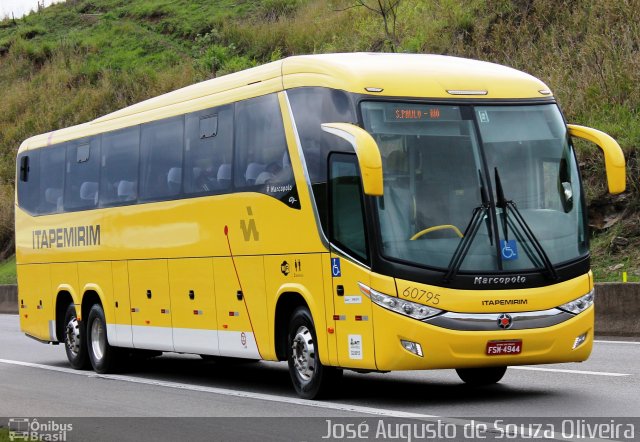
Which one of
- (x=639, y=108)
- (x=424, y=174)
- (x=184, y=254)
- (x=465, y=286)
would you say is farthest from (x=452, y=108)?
(x=639, y=108)

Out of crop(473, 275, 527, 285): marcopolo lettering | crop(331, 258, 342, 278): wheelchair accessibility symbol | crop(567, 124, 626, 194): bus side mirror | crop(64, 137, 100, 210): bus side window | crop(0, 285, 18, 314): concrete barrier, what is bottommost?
crop(0, 285, 18, 314): concrete barrier

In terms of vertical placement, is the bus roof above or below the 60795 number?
above

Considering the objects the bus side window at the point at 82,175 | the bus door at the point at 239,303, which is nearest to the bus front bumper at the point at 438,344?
the bus door at the point at 239,303

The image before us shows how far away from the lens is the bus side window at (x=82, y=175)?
1967 centimetres

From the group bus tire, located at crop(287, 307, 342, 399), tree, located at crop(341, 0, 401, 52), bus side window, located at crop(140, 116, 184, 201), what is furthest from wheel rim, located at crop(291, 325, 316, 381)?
tree, located at crop(341, 0, 401, 52)

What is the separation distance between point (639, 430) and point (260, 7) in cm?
4981

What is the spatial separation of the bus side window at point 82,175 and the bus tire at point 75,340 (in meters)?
1.63

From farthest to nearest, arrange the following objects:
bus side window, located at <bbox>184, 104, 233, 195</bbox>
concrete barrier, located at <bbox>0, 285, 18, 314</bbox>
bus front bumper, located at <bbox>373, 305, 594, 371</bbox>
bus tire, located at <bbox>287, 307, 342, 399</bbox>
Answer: concrete barrier, located at <bbox>0, 285, 18, 314</bbox>, bus side window, located at <bbox>184, 104, 233, 195</bbox>, bus tire, located at <bbox>287, 307, 342, 399</bbox>, bus front bumper, located at <bbox>373, 305, 594, 371</bbox>

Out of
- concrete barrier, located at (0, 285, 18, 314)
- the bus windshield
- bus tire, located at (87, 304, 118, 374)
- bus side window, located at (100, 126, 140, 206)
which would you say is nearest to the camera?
the bus windshield

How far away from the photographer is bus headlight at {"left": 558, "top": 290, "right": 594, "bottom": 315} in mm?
12742

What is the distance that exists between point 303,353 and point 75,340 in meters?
7.24

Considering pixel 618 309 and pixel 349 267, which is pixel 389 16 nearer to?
pixel 618 309

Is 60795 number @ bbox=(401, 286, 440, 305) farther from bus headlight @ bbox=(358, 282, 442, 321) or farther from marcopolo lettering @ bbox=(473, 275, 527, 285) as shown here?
marcopolo lettering @ bbox=(473, 275, 527, 285)

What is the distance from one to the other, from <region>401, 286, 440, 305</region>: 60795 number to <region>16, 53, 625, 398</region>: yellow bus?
13mm
